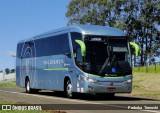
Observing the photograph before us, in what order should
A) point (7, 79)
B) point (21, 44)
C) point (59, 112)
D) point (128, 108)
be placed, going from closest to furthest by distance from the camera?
point (59, 112)
point (128, 108)
point (21, 44)
point (7, 79)

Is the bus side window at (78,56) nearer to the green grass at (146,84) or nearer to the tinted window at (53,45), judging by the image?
the tinted window at (53,45)

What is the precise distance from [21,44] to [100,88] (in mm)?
12428

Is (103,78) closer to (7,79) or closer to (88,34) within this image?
(88,34)

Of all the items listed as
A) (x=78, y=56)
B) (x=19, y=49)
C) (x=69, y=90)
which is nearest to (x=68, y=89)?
(x=69, y=90)

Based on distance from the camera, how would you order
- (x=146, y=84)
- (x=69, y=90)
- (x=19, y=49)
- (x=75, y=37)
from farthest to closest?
1. (x=146, y=84)
2. (x=19, y=49)
3. (x=69, y=90)
4. (x=75, y=37)

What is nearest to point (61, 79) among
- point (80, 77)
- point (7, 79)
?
point (80, 77)

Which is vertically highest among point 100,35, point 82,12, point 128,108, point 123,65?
point 82,12

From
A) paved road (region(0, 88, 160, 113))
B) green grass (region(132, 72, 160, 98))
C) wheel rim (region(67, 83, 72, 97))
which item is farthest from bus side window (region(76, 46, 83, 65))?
green grass (region(132, 72, 160, 98))

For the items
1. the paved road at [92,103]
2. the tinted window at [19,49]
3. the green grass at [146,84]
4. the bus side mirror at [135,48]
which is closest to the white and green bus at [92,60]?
the bus side mirror at [135,48]

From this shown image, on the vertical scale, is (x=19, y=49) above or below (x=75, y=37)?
below

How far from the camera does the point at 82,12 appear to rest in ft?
288

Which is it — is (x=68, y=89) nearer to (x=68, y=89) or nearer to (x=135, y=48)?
(x=68, y=89)

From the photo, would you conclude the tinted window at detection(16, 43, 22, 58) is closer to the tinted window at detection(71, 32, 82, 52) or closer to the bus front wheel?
the bus front wheel

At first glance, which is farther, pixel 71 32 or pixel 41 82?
pixel 41 82
